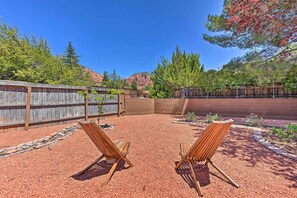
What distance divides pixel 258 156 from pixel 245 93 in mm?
7443

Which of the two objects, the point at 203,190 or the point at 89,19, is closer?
the point at 203,190

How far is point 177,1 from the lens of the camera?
859cm

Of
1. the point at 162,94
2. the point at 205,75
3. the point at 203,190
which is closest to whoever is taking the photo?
the point at 203,190

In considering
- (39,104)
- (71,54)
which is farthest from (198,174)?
(71,54)

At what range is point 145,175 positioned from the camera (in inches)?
89.8

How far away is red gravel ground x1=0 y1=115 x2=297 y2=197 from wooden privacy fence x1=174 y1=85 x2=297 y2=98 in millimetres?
6850

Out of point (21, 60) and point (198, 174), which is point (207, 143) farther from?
point (21, 60)

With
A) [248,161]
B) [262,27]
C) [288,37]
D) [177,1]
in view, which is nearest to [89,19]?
[177,1]

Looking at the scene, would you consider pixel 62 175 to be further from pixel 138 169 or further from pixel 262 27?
pixel 262 27

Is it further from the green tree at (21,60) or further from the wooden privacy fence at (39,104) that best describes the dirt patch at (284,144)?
the green tree at (21,60)

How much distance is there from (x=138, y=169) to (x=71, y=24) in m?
13.0

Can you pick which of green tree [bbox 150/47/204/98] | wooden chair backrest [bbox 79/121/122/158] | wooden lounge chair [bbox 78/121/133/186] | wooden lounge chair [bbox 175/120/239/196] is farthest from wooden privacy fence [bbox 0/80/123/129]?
green tree [bbox 150/47/204/98]

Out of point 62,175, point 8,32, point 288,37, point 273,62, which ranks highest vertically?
point 8,32

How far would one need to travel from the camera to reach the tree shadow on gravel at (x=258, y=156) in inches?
94.6
